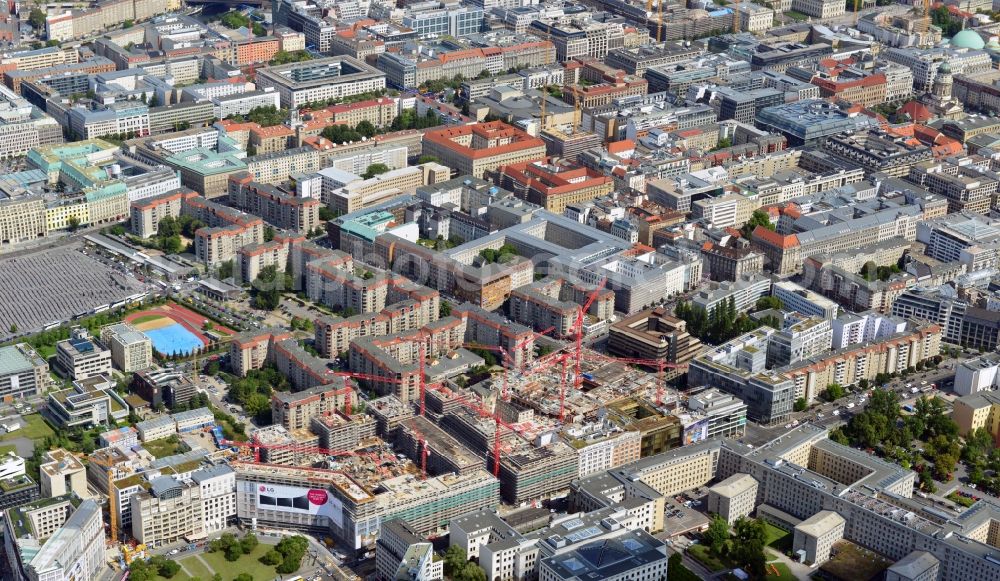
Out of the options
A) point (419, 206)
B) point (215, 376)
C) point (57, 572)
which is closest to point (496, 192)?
point (419, 206)

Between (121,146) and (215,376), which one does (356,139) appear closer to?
(121,146)

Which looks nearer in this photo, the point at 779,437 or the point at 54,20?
the point at 779,437

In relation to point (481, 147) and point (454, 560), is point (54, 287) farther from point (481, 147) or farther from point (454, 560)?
point (454, 560)

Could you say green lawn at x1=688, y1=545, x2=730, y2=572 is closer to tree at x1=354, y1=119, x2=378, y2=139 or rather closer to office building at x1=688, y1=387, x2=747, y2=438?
office building at x1=688, y1=387, x2=747, y2=438

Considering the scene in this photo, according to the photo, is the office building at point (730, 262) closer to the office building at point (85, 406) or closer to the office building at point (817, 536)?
the office building at point (817, 536)

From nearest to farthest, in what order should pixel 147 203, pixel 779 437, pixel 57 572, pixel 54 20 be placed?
pixel 57 572
pixel 779 437
pixel 147 203
pixel 54 20
